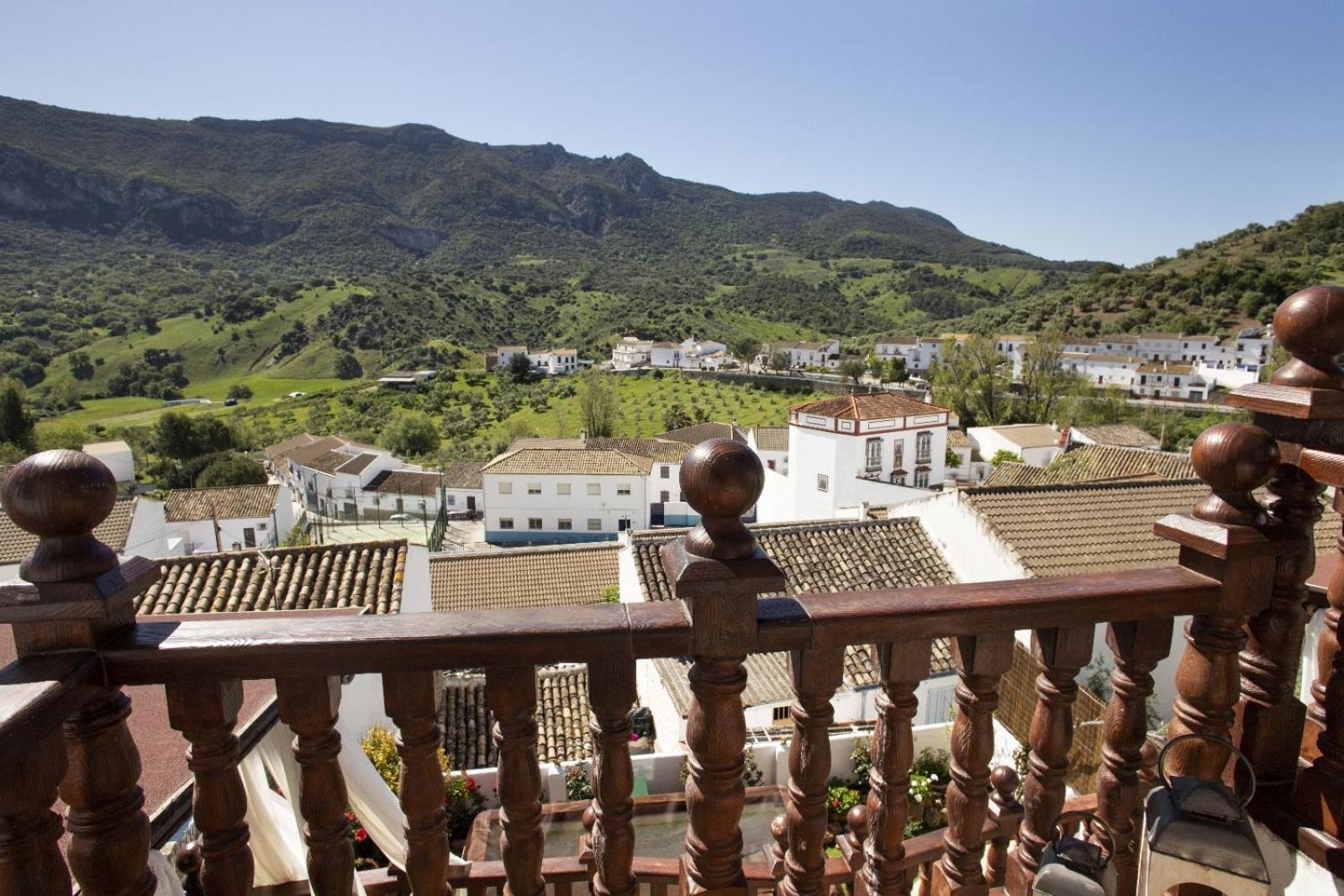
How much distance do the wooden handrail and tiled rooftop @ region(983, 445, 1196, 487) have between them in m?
19.1

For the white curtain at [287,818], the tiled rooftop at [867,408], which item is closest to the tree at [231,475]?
the tiled rooftop at [867,408]

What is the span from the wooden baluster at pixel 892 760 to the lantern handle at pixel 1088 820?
0.31 metres

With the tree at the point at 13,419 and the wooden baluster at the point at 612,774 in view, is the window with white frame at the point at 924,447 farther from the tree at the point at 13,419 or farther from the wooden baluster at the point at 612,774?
the tree at the point at 13,419

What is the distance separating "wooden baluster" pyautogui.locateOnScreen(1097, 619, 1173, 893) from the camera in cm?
155

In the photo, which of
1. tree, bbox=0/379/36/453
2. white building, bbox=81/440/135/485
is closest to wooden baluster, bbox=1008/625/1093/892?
white building, bbox=81/440/135/485

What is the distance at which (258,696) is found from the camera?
2.30 metres

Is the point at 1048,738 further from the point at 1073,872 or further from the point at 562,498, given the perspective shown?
the point at 562,498

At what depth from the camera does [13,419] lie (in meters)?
42.6

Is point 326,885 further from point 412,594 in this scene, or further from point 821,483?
point 821,483

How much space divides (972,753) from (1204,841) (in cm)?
41

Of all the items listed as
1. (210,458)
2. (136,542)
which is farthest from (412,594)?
(210,458)

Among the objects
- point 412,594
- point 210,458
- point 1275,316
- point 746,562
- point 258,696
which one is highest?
point 1275,316

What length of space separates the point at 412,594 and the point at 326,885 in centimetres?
968

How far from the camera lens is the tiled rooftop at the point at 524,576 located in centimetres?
1562
